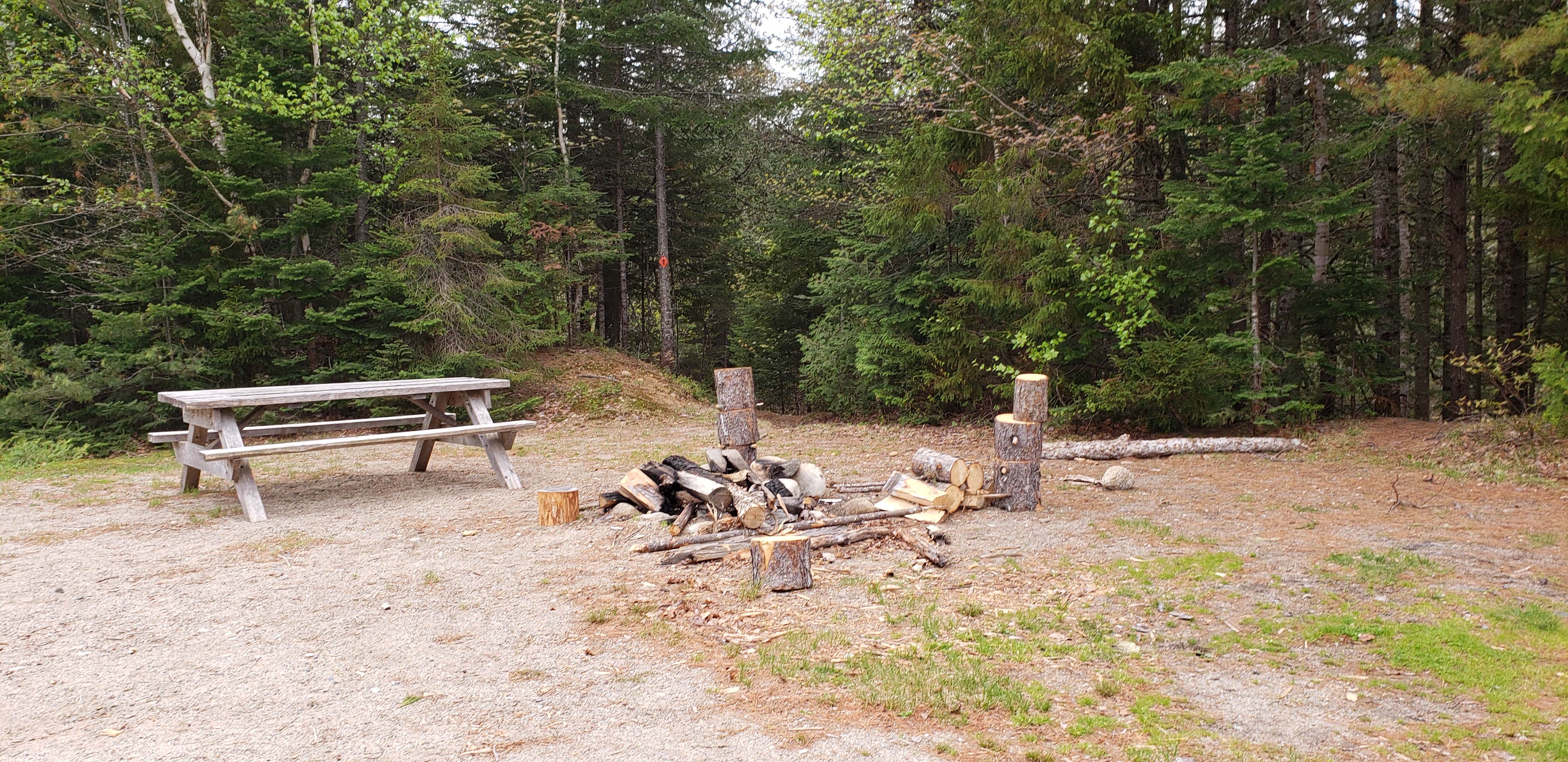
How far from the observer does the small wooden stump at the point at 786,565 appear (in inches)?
179

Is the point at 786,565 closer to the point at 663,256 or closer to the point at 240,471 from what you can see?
the point at 240,471

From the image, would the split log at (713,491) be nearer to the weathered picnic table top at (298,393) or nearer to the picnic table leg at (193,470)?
the weathered picnic table top at (298,393)

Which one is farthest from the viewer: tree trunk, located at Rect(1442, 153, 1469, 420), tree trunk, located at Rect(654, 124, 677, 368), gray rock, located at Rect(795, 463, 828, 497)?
tree trunk, located at Rect(654, 124, 677, 368)

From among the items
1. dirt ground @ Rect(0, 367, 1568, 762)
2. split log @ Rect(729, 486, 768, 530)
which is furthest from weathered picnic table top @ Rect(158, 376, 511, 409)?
split log @ Rect(729, 486, 768, 530)

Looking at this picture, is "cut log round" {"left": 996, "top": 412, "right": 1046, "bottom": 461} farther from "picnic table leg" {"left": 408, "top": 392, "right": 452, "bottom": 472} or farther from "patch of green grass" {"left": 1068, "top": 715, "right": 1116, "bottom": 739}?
"picnic table leg" {"left": 408, "top": 392, "right": 452, "bottom": 472}

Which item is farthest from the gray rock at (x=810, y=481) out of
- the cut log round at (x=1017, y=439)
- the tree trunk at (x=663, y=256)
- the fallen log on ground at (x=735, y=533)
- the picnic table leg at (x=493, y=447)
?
Answer: the tree trunk at (x=663, y=256)

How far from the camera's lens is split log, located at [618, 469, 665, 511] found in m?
6.25

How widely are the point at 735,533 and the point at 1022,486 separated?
7.85ft

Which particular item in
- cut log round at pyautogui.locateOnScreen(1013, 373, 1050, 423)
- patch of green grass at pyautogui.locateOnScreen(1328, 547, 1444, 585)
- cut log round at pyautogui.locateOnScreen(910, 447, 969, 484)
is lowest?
patch of green grass at pyautogui.locateOnScreen(1328, 547, 1444, 585)

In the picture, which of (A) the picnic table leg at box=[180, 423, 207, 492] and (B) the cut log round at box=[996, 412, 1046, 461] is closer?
(B) the cut log round at box=[996, 412, 1046, 461]

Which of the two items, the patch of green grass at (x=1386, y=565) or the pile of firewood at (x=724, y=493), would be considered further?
the pile of firewood at (x=724, y=493)

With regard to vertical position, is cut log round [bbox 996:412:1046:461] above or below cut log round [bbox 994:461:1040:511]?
above

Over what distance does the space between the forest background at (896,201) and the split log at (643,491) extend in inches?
234

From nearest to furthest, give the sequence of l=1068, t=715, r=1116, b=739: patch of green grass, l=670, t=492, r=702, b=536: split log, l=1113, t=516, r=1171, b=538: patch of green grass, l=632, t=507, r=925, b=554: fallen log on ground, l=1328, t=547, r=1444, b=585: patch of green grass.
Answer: l=1068, t=715, r=1116, b=739: patch of green grass
l=1328, t=547, r=1444, b=585: patch of green grass
l=632, t=507, r=925, b=554: fallen log on ground
l=1113, t=516, r=1171, b=538: patch of green grass
l=670, t=492, r=702, b=536: split log
